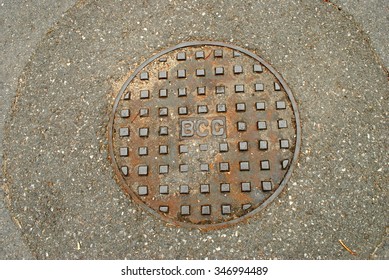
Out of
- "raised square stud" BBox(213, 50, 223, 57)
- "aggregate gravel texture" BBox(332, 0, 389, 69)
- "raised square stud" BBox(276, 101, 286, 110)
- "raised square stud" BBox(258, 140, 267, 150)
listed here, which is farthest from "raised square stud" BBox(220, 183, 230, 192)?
"aggregate gravel texture" BBox(332, 0, 389, 69)

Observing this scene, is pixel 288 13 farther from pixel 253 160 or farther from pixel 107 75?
pixel 107 75

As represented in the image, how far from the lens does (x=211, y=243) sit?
8.17 feet

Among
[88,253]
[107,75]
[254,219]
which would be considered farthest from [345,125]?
[88,253]

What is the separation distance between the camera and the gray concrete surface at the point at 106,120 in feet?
8.18

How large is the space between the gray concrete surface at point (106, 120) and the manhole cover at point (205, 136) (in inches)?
3.9

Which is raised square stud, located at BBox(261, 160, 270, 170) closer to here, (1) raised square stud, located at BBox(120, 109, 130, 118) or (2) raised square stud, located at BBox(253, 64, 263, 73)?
(2) raised square stud, located at BBox(253, 64, 263, 73)

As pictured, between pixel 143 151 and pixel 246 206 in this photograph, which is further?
pixel 143 151

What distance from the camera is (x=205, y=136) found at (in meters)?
2.61

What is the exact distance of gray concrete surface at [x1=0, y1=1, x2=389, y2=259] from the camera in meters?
2.49

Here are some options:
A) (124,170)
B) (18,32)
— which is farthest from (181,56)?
(18,32)

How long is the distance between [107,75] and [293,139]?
4.79ft

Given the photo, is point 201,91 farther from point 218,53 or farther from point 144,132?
point 144,132

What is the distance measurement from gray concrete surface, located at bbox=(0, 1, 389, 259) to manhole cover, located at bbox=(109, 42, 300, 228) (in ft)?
0.32

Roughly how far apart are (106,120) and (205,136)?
744 mm
